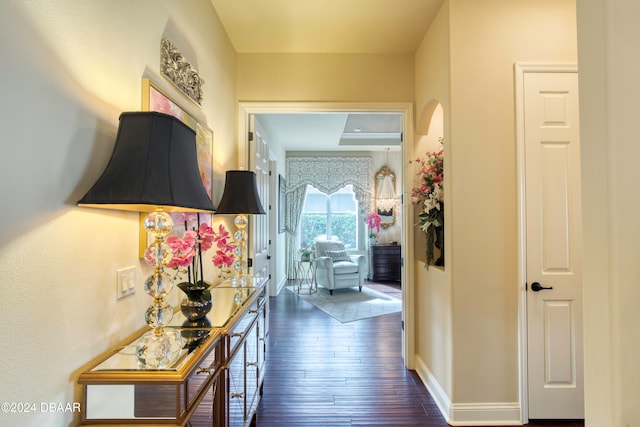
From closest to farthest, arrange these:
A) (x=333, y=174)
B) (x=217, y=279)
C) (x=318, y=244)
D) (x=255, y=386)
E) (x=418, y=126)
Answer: (x=255, y=386)
(x=217, y=279)
(x=418, y=126)
(x=318, y=244)
(x=333, y=174)

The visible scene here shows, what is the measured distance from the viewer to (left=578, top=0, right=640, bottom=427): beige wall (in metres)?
0.92

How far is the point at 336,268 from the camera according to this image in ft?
18.5

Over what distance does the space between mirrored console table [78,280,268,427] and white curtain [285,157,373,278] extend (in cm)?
500

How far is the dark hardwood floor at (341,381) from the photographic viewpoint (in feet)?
7.04

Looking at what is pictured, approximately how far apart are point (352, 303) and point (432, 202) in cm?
307

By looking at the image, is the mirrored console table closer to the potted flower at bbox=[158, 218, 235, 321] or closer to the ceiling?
the potted flower at bbox=[158, 218, 235, 321]

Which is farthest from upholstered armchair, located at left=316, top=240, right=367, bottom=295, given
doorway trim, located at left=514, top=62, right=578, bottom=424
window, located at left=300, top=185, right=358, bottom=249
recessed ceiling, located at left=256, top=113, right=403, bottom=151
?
doorway trim, located at left=514, top=62, right=578, bottom=424

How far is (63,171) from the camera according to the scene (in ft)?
3.02

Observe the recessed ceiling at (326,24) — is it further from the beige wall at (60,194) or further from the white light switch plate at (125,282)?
the white light switch plate at (125,282)

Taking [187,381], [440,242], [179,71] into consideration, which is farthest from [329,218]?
[187,381]

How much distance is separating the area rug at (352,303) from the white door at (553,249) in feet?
7.90

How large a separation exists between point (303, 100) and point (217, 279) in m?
1.77

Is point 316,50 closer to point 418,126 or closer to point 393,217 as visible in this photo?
point 418,126

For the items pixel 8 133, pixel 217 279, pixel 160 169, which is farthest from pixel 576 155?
pixel 8 133
